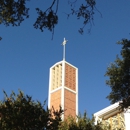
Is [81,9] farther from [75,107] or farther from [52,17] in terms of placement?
[75,107]

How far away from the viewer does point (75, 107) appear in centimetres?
5569

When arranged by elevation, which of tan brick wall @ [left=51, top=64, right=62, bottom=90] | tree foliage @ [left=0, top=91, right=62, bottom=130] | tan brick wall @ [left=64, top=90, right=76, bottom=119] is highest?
tan brick wall @ [left=51, top=64, right=62, bottom=90]

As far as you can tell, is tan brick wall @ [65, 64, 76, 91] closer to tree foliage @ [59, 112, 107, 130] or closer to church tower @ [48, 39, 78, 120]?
church tower @ [48, 39, 78, 120]

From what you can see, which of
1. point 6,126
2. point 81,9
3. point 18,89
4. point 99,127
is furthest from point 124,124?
point 81,9

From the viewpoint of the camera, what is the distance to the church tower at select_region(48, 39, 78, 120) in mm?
54406

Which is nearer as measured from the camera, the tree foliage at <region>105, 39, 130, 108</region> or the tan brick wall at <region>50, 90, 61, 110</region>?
the tree foliage at <region>105, 39, 130, 108</region>

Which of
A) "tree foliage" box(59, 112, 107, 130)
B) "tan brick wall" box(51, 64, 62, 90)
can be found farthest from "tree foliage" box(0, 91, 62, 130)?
"tan brick wall" box(51, 64, 62, 90)

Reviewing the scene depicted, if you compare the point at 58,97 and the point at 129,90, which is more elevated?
the point at 58,97

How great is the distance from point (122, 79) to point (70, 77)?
42.2m

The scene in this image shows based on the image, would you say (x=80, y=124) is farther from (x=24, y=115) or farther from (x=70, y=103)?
(x=70, y=103)

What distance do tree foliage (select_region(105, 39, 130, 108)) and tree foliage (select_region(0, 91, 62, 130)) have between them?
3.92 m

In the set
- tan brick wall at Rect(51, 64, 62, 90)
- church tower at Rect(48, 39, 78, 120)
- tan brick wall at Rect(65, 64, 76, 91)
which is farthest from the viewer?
tan brick wall at Rect(65, 64, 76, 91)

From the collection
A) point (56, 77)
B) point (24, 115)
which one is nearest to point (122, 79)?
point (24, 115)

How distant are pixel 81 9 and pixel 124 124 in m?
25.0
